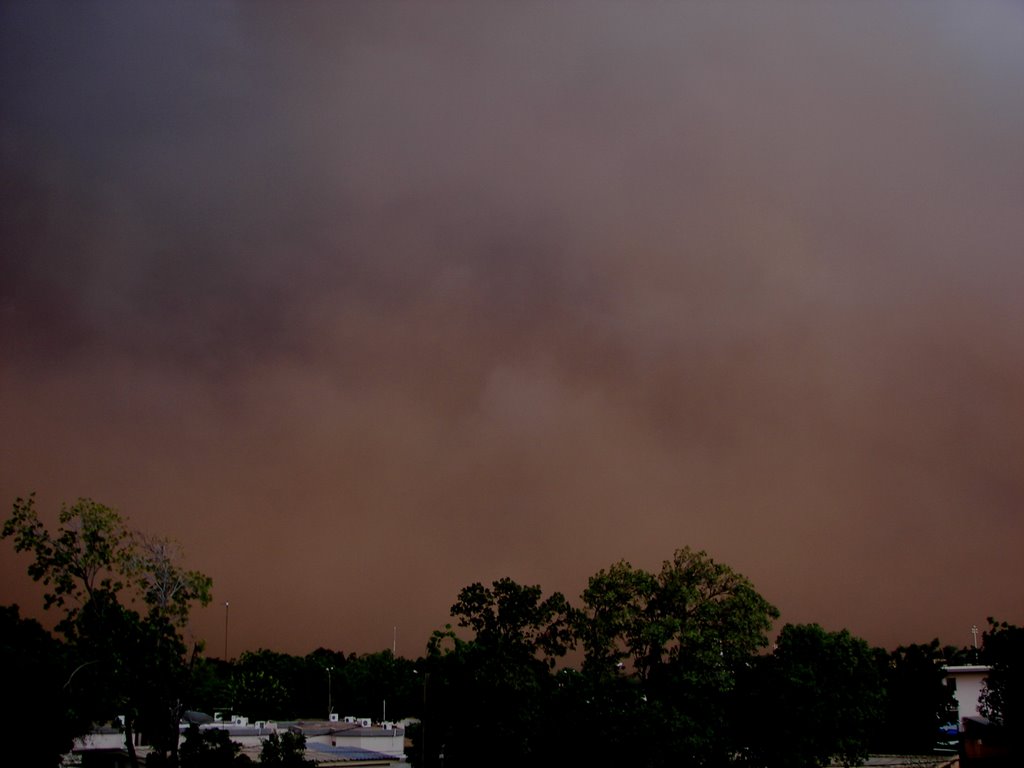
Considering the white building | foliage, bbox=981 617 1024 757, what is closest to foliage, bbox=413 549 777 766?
foliage, bbox=981 617 1024 757

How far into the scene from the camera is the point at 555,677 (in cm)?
4256

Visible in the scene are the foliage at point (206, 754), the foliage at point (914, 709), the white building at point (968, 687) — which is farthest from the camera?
the foliage at point (914, 709)

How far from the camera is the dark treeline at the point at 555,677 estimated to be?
32469mm

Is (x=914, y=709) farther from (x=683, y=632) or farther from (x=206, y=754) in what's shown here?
(x=206, y=754)

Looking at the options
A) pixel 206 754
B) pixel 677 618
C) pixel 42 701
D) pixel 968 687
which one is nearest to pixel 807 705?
pixel 677 618

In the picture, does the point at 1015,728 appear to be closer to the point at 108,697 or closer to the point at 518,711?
the point at 518,711

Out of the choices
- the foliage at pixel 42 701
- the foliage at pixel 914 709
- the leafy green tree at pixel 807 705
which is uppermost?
the foliage at pixel 42 701

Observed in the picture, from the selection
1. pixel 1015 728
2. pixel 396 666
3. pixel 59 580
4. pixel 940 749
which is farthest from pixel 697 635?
pixel 396 666

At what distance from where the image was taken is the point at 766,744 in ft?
166

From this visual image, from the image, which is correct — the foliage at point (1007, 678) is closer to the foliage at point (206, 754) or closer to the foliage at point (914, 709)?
the foliage at point (206, 754)

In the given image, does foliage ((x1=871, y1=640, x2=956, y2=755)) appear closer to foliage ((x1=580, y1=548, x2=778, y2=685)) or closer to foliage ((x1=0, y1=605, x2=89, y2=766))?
foliage ((x1=580, y1=548, x2=778, y2=685))

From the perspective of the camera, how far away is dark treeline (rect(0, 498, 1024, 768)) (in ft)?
107

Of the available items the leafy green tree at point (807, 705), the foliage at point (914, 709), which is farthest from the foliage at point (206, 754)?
the foliage at point (914, 709)

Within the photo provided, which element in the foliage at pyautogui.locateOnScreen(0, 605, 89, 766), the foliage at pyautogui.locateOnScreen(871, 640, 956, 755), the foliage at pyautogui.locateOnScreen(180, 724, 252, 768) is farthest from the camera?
the foliage at pyautogui.locateOnScreen(871, 640, 956, 755)
